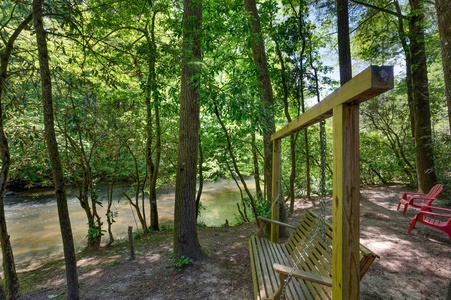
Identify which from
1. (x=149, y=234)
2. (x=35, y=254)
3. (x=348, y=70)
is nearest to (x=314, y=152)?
(x=348, y=70)

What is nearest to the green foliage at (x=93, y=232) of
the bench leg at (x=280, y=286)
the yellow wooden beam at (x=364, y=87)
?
the bench leg at (x=280, y=286)

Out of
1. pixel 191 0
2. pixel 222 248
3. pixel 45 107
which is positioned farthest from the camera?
pixel 222 248

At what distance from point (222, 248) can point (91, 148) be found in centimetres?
370

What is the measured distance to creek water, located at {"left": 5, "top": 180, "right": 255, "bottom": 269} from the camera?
24.1 feet

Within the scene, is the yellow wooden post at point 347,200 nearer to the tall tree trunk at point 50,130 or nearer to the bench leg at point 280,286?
the bench leg at point 280,286

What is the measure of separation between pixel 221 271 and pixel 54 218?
1011 cm

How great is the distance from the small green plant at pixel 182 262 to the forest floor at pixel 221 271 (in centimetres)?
5

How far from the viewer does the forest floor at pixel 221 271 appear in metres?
2.86

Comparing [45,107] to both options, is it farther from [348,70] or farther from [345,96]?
[348,70]

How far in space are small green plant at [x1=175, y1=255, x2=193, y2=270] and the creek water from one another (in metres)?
3.42

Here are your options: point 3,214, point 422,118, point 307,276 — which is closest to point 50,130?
point 3,214

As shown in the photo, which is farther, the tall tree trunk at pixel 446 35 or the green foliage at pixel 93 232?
the green foliage at pixel 93 232

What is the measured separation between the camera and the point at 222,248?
4547mm

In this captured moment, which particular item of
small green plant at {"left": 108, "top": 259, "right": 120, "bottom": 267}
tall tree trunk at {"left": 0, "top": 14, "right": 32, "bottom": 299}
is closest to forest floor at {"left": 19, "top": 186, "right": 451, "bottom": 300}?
small green plant at {"left": 108, "top": 259, "right": 120, "bottom": 267}
